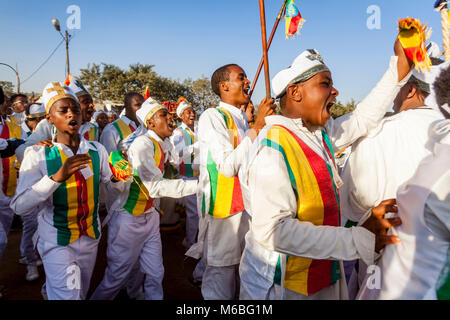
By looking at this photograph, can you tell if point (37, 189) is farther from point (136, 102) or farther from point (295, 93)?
point (136, 102)

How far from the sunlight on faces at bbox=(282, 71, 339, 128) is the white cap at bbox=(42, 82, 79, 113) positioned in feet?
→ 7.35

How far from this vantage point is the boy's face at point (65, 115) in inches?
107

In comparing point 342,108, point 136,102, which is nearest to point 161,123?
point 136,102

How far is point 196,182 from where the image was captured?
3248 millimetres

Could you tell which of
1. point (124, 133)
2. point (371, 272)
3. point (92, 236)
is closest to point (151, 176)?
point (92, 236)

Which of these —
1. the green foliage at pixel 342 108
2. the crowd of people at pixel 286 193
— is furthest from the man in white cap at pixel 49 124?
the green foliage at pixel 342 108

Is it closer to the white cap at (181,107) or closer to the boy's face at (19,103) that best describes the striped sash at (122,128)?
the white cap at (181,107)

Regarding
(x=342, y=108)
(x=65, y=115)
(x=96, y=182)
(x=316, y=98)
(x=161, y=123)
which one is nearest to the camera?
(x=316, y=98)

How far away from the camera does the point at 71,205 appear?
2.62 meters

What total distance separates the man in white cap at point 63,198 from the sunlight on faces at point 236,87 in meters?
1.52

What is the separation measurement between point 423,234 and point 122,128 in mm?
5812

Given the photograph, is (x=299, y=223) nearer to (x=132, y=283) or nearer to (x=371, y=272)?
(x=371, y=272)

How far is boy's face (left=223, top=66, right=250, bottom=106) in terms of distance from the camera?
3.06m
